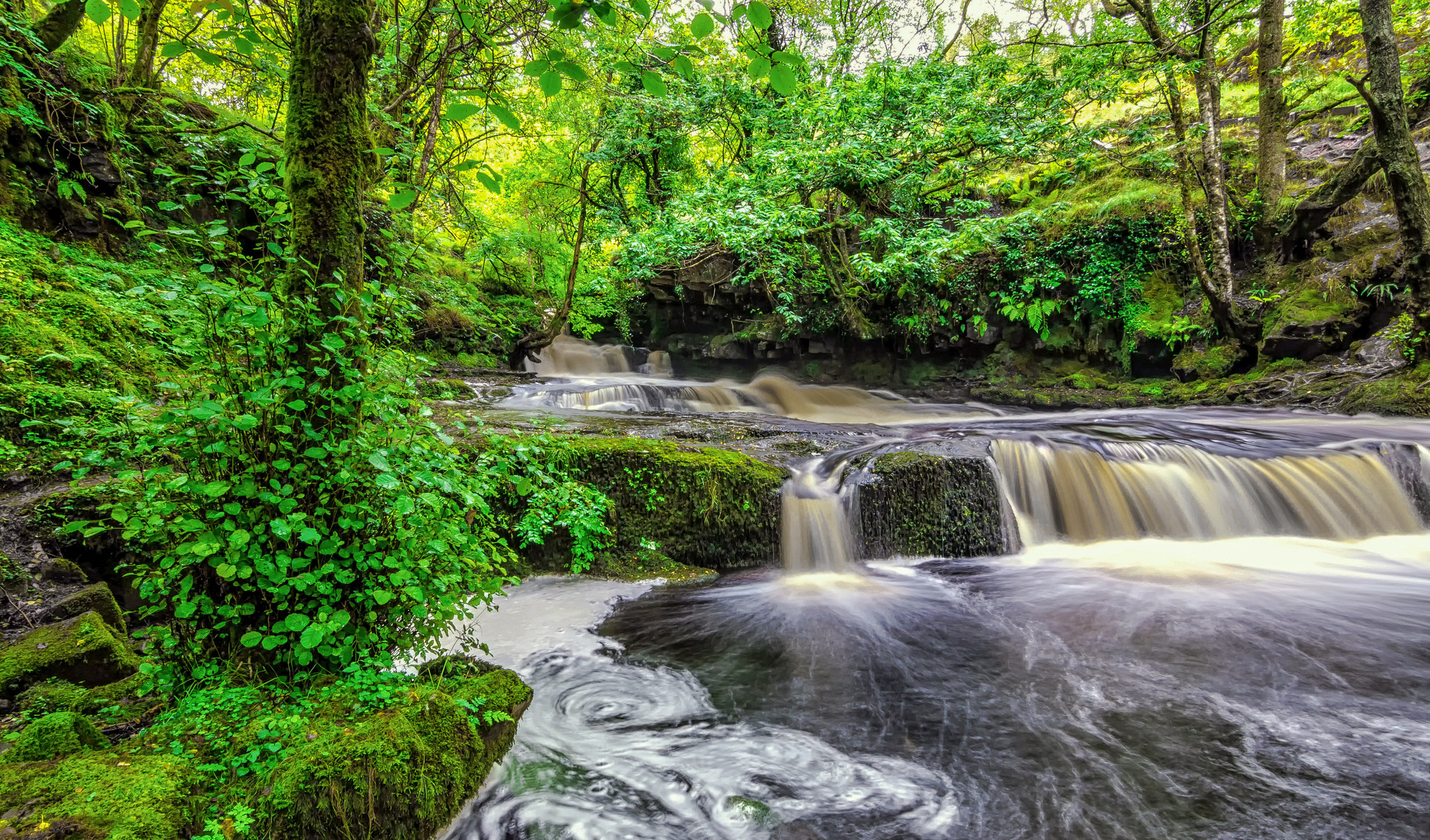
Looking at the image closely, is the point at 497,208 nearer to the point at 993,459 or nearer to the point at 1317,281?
the point at 993,459

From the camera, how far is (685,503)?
18.1 ft

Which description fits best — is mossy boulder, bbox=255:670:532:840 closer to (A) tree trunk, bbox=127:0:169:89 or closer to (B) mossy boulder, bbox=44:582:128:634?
(B) mossy boulder, bbox=44:582:128:634

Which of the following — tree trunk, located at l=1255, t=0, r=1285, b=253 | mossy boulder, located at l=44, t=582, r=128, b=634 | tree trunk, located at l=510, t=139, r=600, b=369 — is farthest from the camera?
tree trunk, located at l=510, t=139, r=600, b=369

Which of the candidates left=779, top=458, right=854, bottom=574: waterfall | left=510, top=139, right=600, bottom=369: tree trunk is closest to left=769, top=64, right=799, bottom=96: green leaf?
left=779, top=458, right=854, bottom=574: waterfall

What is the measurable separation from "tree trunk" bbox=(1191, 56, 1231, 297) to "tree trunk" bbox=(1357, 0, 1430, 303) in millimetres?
1894

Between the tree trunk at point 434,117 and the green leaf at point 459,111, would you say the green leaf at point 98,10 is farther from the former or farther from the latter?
the tree trunk at point 434,117

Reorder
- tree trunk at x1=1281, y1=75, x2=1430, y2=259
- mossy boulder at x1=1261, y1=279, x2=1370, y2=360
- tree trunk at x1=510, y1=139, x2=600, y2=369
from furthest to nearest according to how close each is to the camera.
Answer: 1. tree trunk at x1=510, y1=139, x2=600, y2=369
2. mossy boulder at x1=1261, y1=279, x2=1370, y2=360
3. tree trunk at x1=1281, y1=75, x2=1430, y2=259

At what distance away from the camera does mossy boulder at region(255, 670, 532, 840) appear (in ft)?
5.46

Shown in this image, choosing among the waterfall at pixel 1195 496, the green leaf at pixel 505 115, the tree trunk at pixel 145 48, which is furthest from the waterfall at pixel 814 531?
the tree trunk at pixel 145 48

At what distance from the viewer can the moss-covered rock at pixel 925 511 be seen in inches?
226

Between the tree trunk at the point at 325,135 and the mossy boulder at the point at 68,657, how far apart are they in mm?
1619

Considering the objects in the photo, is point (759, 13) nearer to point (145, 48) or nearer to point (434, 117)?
point (434, 117)

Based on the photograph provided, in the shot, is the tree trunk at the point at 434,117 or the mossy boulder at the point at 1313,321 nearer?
the tree trunk at the point at 434,117

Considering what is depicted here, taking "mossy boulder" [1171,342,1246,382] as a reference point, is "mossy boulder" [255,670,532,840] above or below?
below
